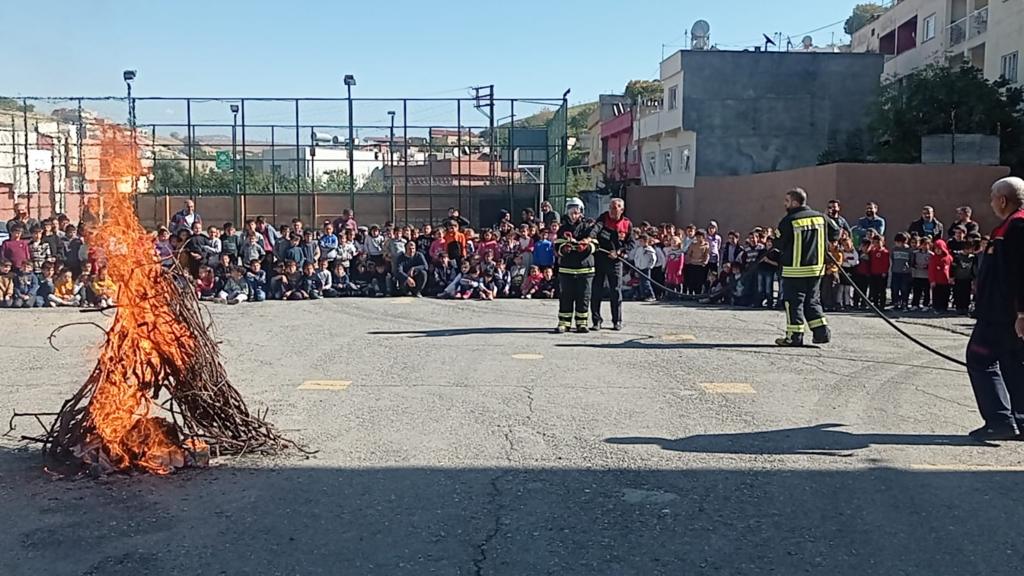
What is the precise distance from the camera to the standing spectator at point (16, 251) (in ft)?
57.2

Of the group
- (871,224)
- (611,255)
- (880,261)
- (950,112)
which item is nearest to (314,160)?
(871,224)

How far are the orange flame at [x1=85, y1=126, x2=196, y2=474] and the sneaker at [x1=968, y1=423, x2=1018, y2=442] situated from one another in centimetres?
524

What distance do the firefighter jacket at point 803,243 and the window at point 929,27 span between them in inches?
1233

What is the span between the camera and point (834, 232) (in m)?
11.7

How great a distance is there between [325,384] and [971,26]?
32.5 m

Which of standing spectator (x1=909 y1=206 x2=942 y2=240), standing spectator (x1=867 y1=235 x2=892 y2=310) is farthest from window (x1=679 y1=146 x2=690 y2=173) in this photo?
standing spectator (x1=867 y1=235 x2=892 y2=310)

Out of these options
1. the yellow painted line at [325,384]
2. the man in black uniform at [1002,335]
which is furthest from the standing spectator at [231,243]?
the man in black uniform at [1002,335]

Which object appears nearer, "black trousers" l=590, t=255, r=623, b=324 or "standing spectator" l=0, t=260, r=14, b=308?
"black trousers" l=590, t=255, r=623, b=324

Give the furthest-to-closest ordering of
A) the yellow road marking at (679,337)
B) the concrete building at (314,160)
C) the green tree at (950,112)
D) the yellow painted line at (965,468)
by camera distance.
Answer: the concrete building at (314,160), the green tree at (950,112), the yellow road marking at (679,337), the yellow painted line at (965,468)

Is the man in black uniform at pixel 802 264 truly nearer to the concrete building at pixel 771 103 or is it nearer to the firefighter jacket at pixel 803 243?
the firefighter jacket at pixel 803 243

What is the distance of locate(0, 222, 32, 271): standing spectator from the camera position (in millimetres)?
17422

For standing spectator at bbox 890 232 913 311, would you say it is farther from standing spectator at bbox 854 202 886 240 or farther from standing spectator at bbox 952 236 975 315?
standing spectator at bbox 952 236 975 315

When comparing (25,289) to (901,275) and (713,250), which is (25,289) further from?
(901,275)

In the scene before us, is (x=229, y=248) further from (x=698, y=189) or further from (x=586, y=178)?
(x=586, y=178)
